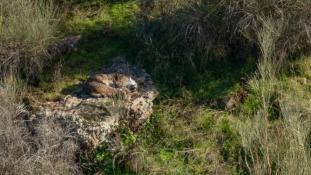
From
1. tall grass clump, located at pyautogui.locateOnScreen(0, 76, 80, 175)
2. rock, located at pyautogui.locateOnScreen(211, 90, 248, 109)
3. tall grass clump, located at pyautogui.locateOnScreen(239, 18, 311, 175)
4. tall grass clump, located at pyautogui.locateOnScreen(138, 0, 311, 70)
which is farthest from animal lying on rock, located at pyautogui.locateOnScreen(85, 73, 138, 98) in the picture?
tall grass clump, located at pyautogui.locateOnScreen(239, 18, 311, 175)

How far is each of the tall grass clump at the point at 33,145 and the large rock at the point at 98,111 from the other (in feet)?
0.51

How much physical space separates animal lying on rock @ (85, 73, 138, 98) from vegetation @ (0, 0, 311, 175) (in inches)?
12.1

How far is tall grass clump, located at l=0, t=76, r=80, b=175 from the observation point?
4.98m

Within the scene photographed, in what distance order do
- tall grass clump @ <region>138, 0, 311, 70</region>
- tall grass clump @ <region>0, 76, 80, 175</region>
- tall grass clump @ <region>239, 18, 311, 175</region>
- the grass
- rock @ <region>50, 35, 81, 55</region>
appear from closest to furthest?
tall grass clump @ <region>239, 18, 311, 175</region>, tall grass clump @ <region>0, 76, 80, 175</region>, tall grass clump @ <region>138, 0, 311, 70</region>, the grass, rock @ <region>50, 35, 81, 55</region>

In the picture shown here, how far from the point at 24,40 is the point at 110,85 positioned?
1.02 m

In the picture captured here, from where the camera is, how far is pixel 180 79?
629 centimetres

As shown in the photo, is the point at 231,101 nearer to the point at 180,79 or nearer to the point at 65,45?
the point at 180,79

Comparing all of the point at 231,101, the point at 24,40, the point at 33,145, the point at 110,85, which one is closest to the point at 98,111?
the point at 110,85

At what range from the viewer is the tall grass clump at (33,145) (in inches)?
196

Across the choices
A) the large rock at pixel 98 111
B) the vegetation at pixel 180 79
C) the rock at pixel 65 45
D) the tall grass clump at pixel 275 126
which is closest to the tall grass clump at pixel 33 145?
the vegetation at pixel 180 79

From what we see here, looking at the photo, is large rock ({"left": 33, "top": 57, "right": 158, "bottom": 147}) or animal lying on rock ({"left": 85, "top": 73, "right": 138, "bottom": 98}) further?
animal lying on rock ({"left": 85, "top": 73, "right": 138, "bottom": 98})

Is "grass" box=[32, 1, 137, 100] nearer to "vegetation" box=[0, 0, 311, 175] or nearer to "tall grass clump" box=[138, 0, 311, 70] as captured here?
"vegetation" box=[0, 0, 311, 175]

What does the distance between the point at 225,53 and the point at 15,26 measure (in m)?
2.16

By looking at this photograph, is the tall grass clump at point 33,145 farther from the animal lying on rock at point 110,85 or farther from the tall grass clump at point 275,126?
the tall grass clump at point 275,126
